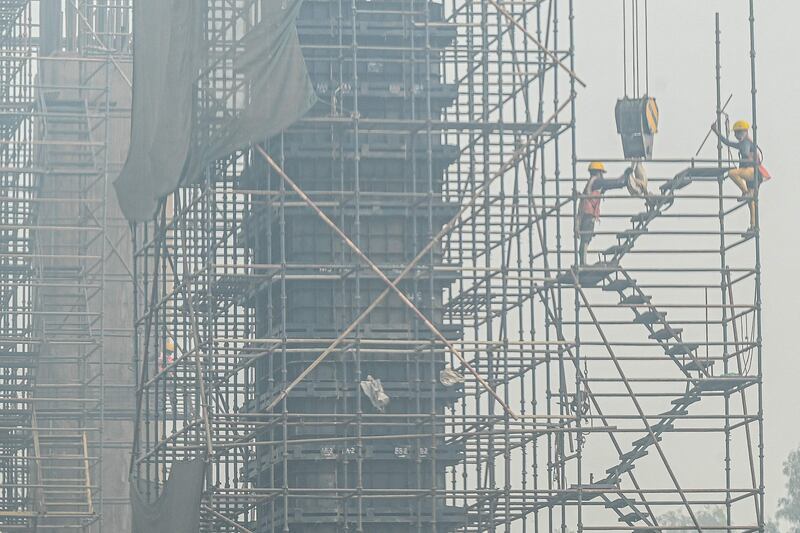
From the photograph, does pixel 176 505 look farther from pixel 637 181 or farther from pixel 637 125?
pixel 637 125

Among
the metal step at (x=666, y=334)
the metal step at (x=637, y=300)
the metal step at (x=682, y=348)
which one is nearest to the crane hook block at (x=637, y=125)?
the metal step at (x=637, y=300)

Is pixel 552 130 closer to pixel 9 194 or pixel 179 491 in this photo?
pixel 179 491

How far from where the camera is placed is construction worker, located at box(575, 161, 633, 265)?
41406 mm

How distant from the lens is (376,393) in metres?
39.6

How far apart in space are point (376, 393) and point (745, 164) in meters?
8.39

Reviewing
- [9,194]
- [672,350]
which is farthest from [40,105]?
[672,350]

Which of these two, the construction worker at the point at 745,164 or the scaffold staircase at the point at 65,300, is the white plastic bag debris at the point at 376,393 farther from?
the scaffold staircase at the point at 65,300

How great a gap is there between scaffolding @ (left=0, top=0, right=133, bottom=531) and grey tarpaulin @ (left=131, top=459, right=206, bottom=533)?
25.6ft

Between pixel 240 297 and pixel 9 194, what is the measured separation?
13.8m

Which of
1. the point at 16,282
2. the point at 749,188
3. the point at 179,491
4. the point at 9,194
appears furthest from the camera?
the point at 9,194

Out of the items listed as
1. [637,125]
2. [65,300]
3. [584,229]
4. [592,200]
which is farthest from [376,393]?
[65,300]

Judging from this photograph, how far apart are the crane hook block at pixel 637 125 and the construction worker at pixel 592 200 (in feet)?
2.38

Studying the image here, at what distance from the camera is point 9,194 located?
5631cm

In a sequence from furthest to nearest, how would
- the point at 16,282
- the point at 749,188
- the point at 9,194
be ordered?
the point at 9,194 → the point at 16,282 → the point at 749,188
